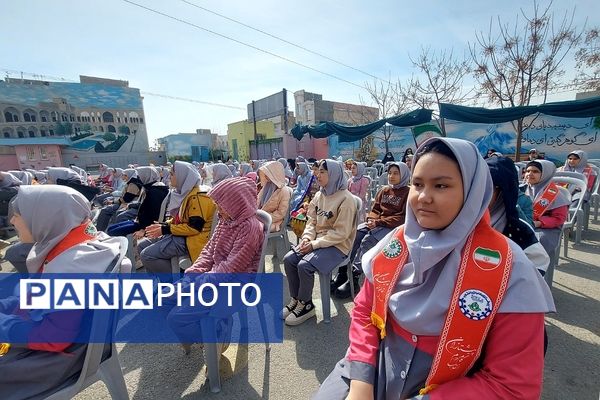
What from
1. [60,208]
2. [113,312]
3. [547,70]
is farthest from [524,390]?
[547,70]

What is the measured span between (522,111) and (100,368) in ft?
28.0

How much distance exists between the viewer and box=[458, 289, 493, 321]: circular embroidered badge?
37.1 inches

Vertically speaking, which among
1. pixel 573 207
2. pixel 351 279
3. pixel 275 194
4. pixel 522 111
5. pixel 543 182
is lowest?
pixel 351 279

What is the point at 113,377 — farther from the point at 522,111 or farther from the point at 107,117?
the point at 107,117

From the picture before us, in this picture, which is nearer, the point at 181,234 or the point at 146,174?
the point at 181,234

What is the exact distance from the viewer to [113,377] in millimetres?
1595

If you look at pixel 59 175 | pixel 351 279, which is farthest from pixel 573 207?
pixel 59 175

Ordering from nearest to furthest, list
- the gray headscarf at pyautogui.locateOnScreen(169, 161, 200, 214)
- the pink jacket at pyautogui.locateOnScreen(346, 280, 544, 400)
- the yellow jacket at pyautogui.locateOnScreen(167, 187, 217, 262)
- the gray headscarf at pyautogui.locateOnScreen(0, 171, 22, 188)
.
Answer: the pink jacket at pyautogui.locateOnScreen(346, 280, 544, 400) < the yellow jacket at pyautogui.locateOnScreen(167, 187, 217, 262) < the gray headscarf at pyautogui.locateOnScreen(169, 161, 200, 214) < the gray headscarf at pyautogui.locateOnScreen(0, 171, 22, 188)

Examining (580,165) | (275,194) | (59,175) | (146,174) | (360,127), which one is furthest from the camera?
(360,127)

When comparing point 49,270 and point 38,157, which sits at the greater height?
point 38,157

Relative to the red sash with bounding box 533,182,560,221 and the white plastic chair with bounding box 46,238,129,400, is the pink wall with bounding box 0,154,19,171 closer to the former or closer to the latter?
the white plastic chair with bounding box 46,238,129,400

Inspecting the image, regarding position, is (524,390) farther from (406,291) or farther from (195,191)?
(195,191)

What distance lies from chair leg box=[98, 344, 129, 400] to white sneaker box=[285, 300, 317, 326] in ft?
Result: 4.76

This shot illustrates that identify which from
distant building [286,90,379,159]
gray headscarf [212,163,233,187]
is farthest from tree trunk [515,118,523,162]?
distant building [286,90,379,159]
